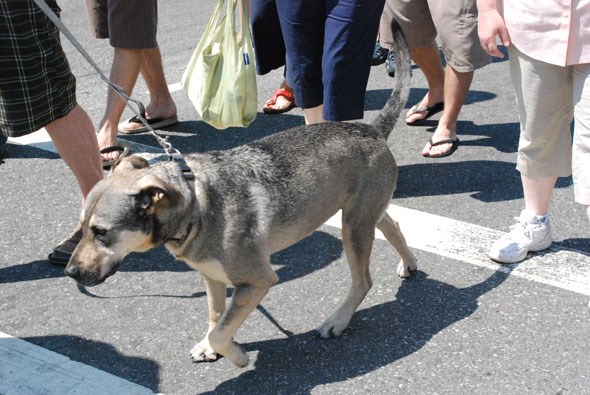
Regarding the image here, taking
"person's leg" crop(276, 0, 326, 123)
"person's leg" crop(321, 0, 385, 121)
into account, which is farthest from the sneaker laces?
"person's leg" crop(276, 0, 326, 123)

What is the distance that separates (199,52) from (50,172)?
4.58 feet

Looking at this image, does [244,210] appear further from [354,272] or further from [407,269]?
[407,269]

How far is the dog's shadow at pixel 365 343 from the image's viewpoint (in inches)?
148

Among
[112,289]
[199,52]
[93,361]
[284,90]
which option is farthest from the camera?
[284,90]

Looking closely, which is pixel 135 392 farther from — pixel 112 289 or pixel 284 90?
pixel 284 90

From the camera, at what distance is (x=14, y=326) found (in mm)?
4238

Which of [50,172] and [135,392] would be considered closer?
[135,392]

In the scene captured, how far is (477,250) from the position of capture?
4770mm

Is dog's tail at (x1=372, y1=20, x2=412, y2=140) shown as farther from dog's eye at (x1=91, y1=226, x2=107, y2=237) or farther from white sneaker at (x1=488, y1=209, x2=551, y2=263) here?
dog's eye at (x1=91, y1=226, x2=107, y2=237)

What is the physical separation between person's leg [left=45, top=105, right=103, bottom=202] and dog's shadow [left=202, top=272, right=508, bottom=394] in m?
1.49

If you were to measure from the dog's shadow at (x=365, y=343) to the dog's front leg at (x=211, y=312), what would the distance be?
7.3 inches

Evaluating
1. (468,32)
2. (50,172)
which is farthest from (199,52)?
(468,32)

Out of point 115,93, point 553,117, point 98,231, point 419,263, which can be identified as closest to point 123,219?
point 98,231

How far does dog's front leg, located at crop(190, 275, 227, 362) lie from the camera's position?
389 cm
